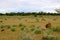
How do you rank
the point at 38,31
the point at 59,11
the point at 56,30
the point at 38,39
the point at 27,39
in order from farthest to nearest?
the point at 59,11 → the point at 56,30 → the point at 38,31 → the point at 38,39 → the point at 27,39

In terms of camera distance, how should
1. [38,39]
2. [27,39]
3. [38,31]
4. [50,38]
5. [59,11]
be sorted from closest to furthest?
[27,39], [50,38], [38,39], [38,31], [59,11]

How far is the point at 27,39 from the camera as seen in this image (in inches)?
777

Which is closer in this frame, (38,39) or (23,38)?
(23,38)

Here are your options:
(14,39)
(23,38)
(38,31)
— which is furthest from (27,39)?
(38,31)

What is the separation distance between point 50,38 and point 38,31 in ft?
24.4

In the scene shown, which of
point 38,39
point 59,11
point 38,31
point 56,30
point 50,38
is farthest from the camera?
point 59,11

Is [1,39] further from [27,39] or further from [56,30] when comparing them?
[56,30]

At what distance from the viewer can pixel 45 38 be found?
870 inches

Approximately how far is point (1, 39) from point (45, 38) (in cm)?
457

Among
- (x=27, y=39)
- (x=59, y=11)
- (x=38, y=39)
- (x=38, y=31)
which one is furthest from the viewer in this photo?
(x=59, y=11)

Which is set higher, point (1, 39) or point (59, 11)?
point (1, 39)

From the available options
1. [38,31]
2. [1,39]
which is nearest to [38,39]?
[1,39]

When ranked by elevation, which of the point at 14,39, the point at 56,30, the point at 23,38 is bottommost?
the point at 56,30

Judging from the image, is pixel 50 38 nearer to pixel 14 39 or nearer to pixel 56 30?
pixel 14 39
